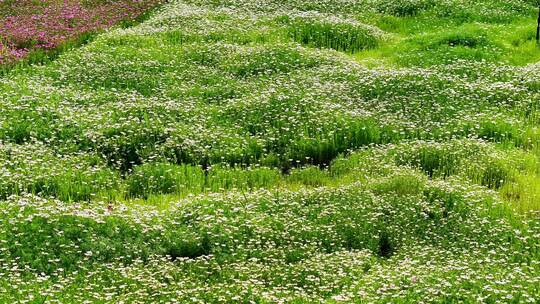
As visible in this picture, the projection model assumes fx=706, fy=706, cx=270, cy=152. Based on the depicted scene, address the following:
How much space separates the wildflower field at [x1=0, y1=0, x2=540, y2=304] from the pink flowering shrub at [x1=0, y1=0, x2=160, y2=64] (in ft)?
0.59

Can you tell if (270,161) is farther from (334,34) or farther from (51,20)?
(51,20)

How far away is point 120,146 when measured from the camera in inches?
575

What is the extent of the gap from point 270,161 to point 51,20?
47.0ft

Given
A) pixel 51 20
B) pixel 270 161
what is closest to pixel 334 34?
pixel 270 161

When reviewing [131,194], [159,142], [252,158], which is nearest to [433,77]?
[252,158]

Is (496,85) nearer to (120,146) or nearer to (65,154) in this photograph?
(120,146)

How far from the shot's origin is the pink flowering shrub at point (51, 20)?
22500 mm

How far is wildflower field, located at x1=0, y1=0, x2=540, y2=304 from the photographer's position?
32.1ft

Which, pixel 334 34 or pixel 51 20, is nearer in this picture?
pixel 334 34

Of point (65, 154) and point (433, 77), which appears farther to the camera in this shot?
point (433, 77)

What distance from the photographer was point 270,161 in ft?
47.3

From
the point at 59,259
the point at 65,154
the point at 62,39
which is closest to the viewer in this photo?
the point at 59,259

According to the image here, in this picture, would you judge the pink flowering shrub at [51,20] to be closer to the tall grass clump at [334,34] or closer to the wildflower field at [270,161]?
the wildflower field at [270,161]

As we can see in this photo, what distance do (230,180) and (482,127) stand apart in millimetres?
5766
